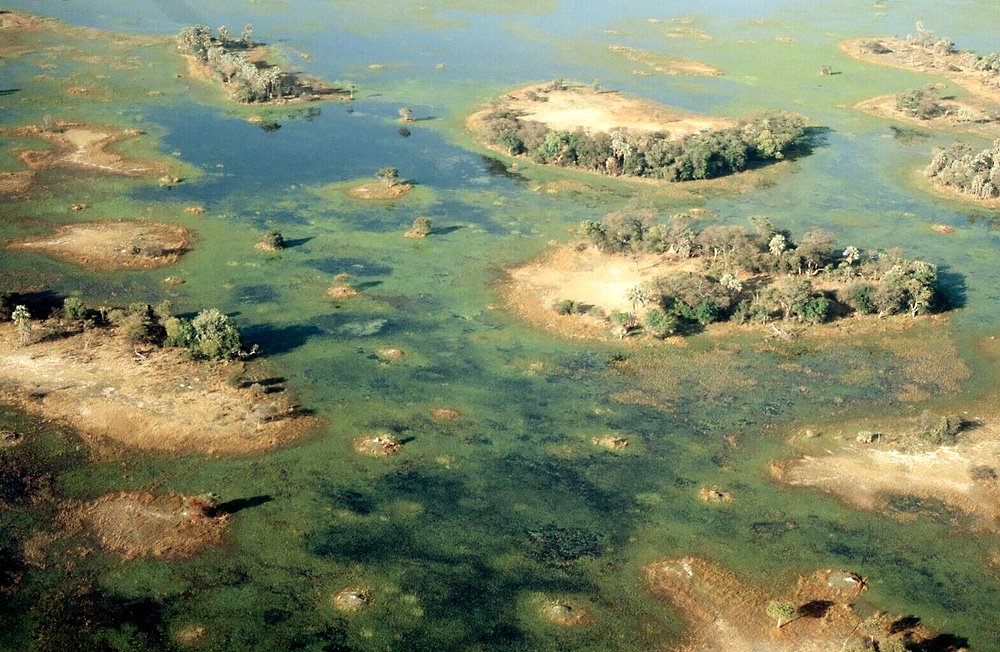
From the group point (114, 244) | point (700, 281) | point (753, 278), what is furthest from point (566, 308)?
point (114, 244)

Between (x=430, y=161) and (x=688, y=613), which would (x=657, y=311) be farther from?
(x=430, y=161)

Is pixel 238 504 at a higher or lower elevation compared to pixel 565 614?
higher

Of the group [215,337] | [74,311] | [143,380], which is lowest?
[143,380]

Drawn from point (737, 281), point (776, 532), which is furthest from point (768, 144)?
point (776, 532)

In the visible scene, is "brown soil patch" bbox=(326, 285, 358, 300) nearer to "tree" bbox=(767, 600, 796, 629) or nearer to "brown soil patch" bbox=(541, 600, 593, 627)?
"brown soil patch" bbox=(541, 600, 593, 627)

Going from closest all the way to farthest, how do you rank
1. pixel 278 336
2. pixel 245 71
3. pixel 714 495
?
pixel 714 495 → pixel 278 336 → pixel 245 71

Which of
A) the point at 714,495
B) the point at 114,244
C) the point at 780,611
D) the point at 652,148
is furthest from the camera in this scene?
the point at 652,148

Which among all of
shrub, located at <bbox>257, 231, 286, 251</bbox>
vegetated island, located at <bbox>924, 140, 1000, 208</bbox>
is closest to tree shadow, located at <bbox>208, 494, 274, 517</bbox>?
shrub, located at <bbox>257, 231, 286, 251</bbox>

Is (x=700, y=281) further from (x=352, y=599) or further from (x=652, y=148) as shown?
(x=352, y=599)
